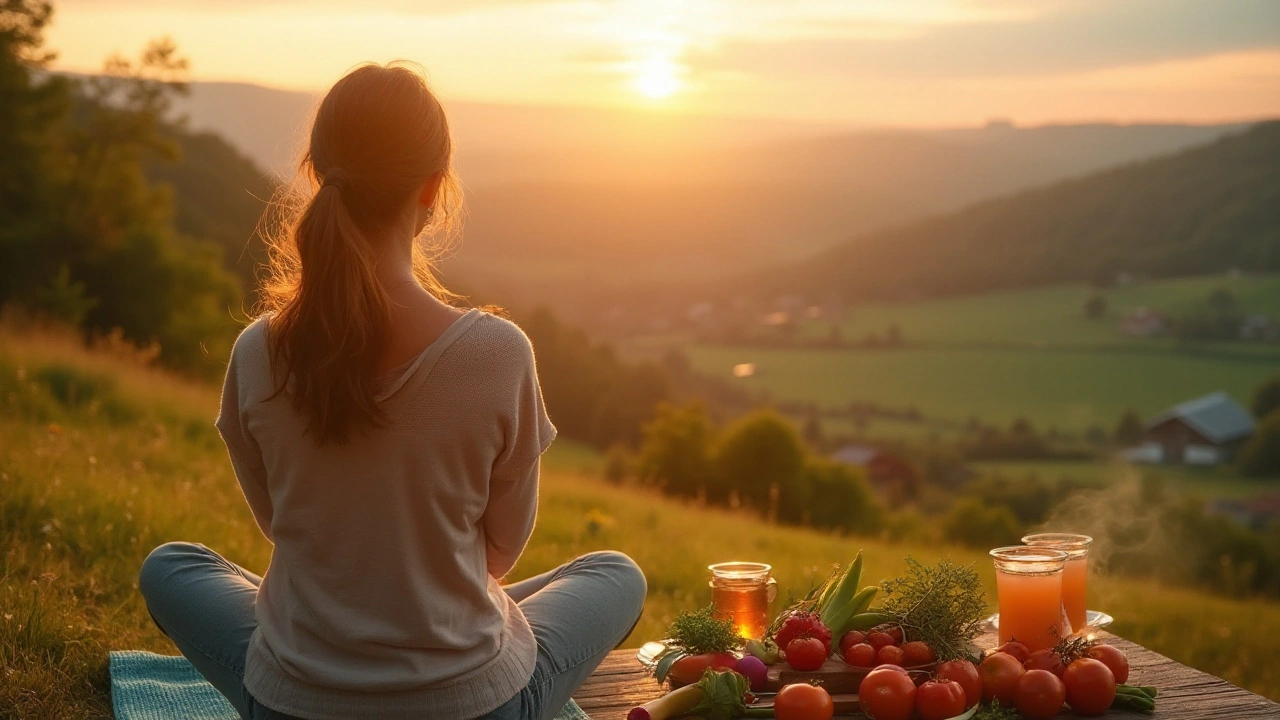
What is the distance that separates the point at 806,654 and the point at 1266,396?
5429cm

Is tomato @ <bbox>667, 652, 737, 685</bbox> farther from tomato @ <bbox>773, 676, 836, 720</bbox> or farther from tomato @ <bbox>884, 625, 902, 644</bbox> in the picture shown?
tomato @ <bbox>884, 625, 902, 644</bbox>

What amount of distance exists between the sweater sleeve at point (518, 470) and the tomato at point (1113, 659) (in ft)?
4.80

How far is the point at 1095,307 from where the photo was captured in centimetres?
5822

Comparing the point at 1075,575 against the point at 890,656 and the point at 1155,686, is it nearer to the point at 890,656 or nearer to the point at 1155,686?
the point at 1155,686

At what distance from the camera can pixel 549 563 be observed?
19.4 ft

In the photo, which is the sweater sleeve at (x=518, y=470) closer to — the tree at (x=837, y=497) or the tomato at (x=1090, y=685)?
the tomato at (x=1090, y=685)

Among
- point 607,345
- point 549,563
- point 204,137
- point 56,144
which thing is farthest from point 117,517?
point 204,137

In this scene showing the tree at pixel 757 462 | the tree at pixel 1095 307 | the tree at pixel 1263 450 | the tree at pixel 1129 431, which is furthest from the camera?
the tree at pixel 1095 307

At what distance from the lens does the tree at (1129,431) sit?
1871 inches

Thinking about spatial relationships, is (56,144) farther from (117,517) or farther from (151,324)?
(117,517)

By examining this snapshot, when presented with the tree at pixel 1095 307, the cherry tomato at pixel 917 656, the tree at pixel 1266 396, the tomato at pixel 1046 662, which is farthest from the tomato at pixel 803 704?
the tree at pixel 1095 307

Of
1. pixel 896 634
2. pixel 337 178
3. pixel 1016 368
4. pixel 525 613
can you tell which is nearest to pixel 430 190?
pixel 337 178

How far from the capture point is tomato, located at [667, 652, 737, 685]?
2725mm

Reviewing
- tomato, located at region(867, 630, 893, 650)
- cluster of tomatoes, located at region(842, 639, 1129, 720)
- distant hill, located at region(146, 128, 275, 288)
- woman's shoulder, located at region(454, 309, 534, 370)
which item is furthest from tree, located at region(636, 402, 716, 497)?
woman's shoulder, located at region(454, 309, 534, 370)
